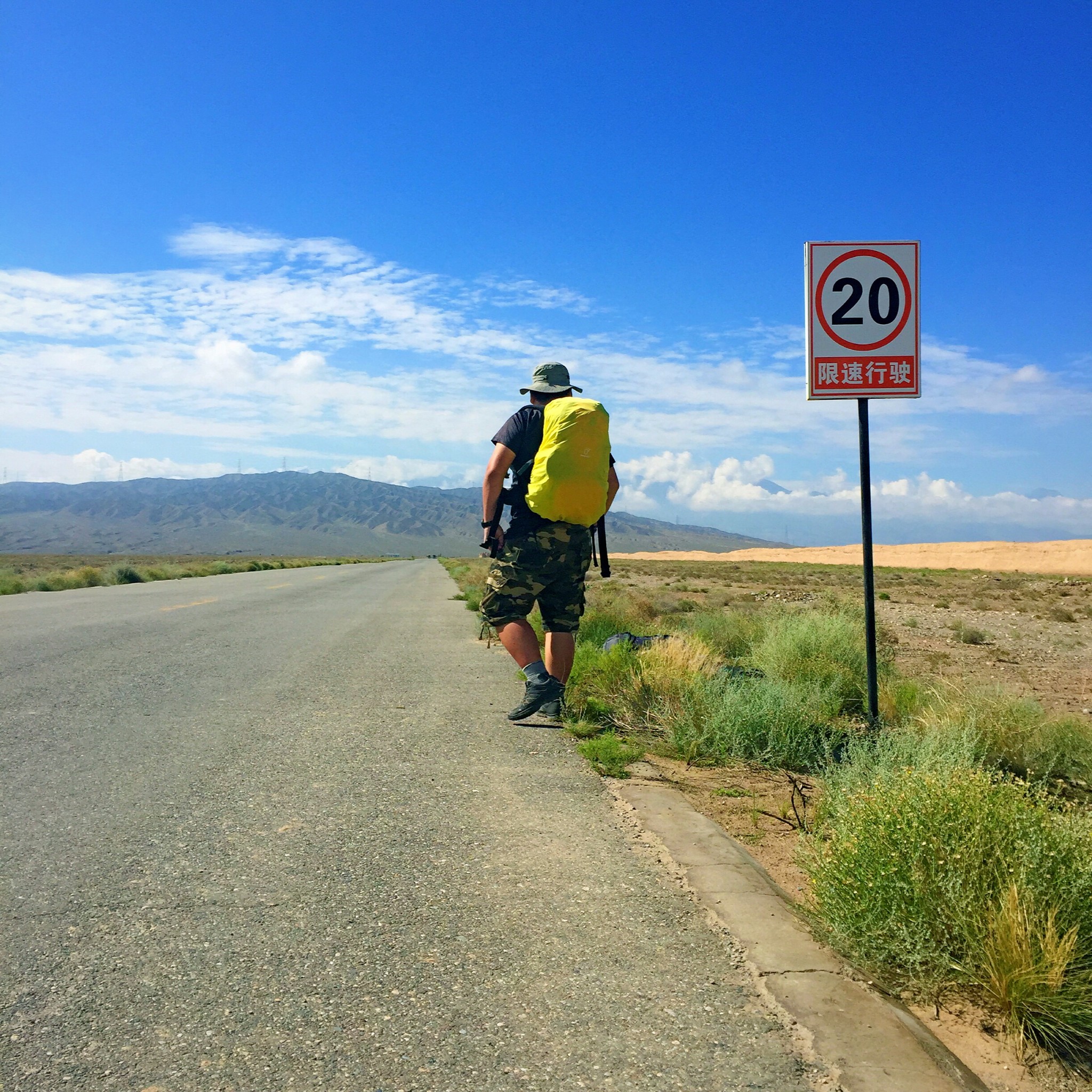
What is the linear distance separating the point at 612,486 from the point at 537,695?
1.51 metres

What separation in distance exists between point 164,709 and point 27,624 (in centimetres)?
647

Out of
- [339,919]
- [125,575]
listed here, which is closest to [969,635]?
[339,919]

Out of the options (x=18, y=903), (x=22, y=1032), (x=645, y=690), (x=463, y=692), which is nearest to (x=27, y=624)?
(x=463, y=692)

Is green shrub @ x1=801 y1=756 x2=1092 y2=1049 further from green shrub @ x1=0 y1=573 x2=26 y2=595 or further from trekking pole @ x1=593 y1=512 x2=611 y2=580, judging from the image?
green shrub @ x1=0 y1=573 x2=26 y2=595

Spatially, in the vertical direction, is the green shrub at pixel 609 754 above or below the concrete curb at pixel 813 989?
above

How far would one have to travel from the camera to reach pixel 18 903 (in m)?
3.04

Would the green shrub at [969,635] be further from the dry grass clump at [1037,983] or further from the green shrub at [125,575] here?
the green shrub at [125,575]

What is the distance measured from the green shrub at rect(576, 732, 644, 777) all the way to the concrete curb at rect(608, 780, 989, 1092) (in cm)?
100

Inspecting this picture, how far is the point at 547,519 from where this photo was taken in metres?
5.80

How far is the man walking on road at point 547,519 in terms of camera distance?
559cm

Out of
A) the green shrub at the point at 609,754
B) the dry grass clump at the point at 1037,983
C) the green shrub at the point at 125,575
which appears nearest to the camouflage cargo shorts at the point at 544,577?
the green shrub at the point at 609,754

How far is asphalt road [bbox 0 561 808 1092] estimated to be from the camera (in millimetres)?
2168

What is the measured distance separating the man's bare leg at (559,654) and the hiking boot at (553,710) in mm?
170

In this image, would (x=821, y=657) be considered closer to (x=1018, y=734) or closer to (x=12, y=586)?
(x=1018, y=734)
